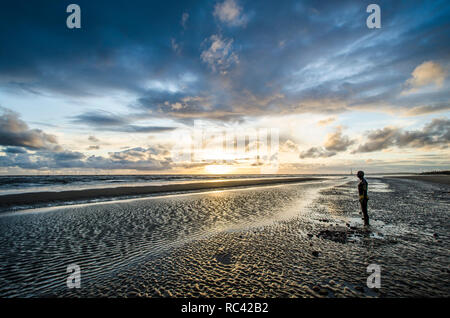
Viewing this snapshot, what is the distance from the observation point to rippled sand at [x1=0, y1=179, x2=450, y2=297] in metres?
6.03

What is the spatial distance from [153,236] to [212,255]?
449 centimetres

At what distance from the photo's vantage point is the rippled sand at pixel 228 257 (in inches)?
237

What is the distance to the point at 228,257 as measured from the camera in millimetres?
8367

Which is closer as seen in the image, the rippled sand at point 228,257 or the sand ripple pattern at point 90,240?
the rippled sand at point 228,257

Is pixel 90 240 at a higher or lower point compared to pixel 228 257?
lower

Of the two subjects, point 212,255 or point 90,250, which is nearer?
point 212,255

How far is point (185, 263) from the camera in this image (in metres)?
7.82

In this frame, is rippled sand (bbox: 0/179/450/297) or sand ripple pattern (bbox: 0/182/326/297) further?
sand ripple pattern (bbox: 0/182/326/297)

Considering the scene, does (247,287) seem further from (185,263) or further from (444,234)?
(444,234)

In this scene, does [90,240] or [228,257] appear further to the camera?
[90,240]
